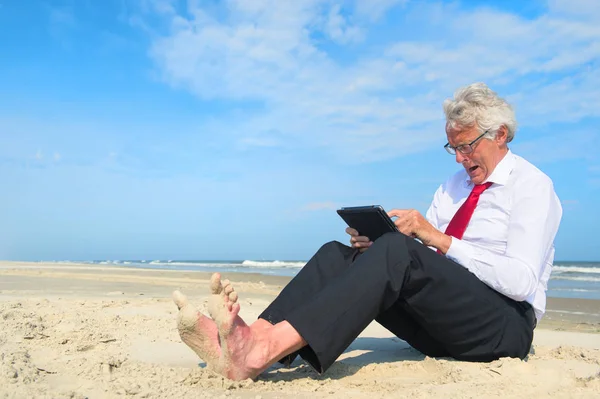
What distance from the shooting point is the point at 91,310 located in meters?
4.71

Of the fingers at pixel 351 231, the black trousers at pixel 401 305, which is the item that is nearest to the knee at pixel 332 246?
the black trousers at pixel 401 305

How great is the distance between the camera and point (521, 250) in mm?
2535

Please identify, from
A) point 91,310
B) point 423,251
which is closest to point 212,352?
point 423,251

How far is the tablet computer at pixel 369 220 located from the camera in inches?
103

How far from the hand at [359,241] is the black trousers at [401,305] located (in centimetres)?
6

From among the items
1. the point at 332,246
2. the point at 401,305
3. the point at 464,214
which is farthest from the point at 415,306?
the point at 464,214

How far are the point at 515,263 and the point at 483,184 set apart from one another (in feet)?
2.06

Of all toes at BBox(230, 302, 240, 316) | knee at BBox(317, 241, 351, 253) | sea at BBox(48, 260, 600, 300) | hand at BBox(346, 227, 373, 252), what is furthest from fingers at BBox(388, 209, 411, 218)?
sea at BBox(48, 260, 600, 300)

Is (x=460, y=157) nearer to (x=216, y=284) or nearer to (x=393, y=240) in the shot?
(x=393, y=240)

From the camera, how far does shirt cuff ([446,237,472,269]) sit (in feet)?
8.39

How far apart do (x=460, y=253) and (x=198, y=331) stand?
1.32 metres

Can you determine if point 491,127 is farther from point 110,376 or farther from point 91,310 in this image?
point 91,310

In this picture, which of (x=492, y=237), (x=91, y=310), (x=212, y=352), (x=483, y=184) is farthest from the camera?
(x=91, y=310)

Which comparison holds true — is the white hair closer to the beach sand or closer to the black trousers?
the black trousers
